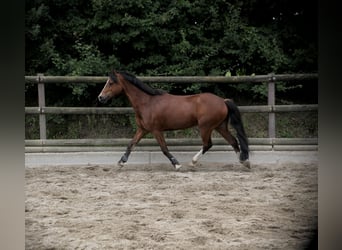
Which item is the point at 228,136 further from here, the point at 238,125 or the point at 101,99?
the point at 101,99

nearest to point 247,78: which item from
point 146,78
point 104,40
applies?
point 146,78

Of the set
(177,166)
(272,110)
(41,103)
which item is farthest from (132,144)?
(272,110)

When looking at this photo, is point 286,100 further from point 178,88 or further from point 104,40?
point 104,40

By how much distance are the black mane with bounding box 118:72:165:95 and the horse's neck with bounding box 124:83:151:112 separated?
0.04 feet

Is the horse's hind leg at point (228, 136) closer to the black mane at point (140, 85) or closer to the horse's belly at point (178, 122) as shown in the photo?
the horse's belly at point (178, 122)

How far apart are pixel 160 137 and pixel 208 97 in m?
0.24

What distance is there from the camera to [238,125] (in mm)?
1491

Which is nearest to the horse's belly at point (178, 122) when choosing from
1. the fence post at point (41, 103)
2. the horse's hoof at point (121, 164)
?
the horse's hoof at point (121, 164)

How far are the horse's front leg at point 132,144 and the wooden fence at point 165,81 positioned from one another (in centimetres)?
2

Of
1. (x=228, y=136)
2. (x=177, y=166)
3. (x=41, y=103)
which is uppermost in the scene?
(x=41, y=103)

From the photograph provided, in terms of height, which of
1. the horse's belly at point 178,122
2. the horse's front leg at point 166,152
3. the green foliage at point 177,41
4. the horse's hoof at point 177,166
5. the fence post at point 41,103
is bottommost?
the horse's hoof at point 177,166

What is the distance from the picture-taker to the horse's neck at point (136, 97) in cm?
145

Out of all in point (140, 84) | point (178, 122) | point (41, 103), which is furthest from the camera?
point (178, 122)
